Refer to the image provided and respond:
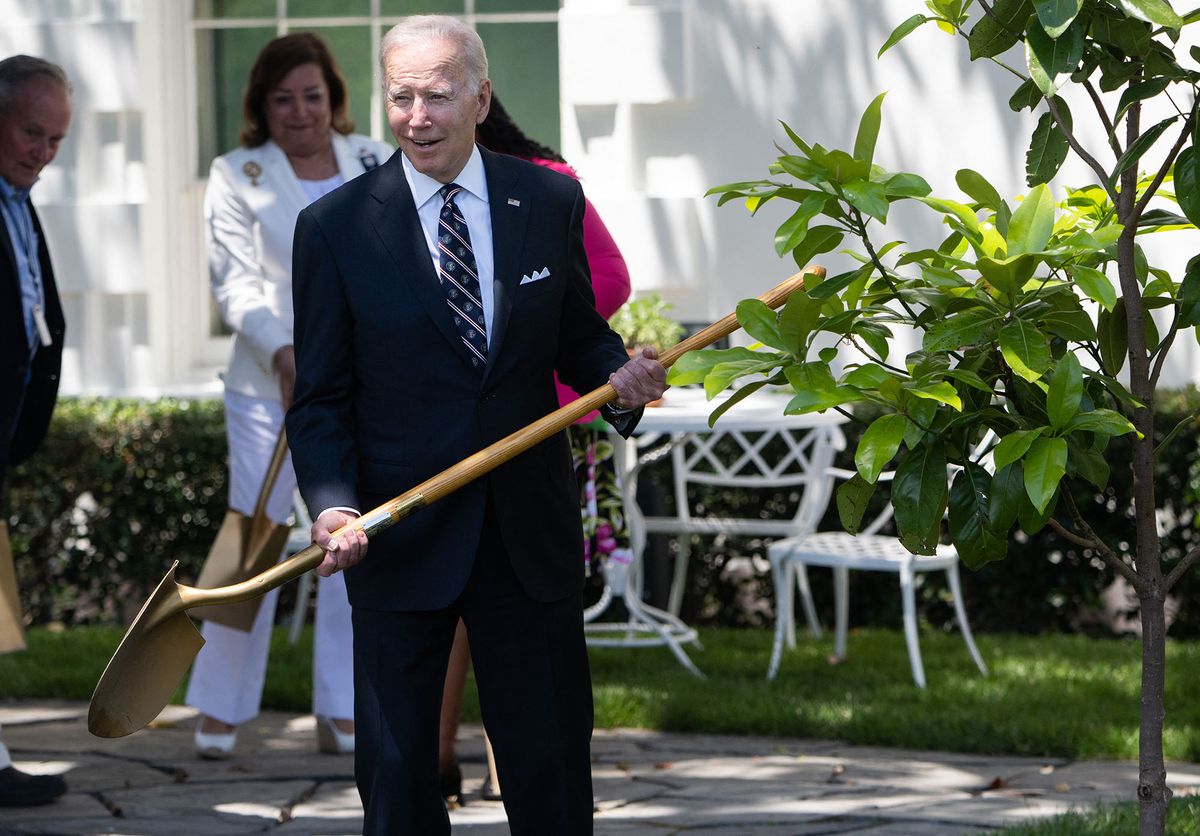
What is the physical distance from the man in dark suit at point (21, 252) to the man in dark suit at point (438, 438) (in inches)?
71.8

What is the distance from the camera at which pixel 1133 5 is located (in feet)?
7.64

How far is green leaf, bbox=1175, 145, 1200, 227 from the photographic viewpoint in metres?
2.49

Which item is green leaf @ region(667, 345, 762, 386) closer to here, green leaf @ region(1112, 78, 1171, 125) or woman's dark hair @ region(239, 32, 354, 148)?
green leaf @ region(1112, 78, 1171, 125)

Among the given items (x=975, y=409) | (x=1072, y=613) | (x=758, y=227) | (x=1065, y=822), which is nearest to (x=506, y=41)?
(x=758, y=227)

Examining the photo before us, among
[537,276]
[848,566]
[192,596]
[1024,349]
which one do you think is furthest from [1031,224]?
[848,566]

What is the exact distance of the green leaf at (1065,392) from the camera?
2.42 metres

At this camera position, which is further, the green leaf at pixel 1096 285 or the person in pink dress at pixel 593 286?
the person in pink dress at pixel 593 286

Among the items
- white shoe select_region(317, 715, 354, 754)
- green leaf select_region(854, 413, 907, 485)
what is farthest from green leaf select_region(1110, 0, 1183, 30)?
white shoe select_region(317, 715, 354, 754)

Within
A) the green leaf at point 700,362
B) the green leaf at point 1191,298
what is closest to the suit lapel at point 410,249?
the green leaf at point 700,362

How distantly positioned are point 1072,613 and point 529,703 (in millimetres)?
4632

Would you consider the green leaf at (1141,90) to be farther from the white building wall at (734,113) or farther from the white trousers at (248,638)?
the white building wall at (734,113)

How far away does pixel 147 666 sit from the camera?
2977 millimetres

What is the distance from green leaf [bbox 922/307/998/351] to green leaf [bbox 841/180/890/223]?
19cm

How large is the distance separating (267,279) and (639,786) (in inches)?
75.0
